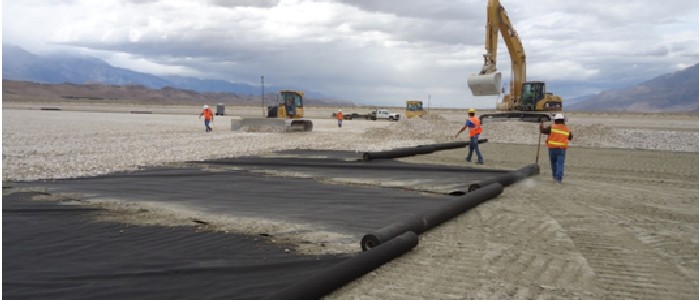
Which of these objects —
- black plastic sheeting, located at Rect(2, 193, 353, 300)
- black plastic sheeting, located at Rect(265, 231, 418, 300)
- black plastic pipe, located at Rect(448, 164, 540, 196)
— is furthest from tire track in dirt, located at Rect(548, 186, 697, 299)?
black plastic sheeting, located at Rect(2, 193, 353, 300)

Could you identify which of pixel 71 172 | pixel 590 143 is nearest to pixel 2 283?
pixel 71 172

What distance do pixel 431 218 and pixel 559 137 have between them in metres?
5.48

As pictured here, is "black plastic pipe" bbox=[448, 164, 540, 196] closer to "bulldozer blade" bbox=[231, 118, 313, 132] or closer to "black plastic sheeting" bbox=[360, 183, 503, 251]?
"black plastic sheeting" bbox=[360, 183, 503, 251]

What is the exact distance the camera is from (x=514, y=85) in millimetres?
28703

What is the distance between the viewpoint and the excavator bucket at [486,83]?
2422 centimetres

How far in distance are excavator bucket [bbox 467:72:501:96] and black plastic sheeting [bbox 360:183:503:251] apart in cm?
1579

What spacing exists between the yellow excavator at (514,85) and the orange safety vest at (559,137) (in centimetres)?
1386

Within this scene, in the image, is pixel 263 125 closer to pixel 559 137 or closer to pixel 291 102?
pixel 291 102

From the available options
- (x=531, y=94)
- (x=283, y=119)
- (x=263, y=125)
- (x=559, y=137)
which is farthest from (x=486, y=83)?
(x=559, y=137)

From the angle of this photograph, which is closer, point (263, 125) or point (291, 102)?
point (263, 125)

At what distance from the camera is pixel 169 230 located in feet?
21.0

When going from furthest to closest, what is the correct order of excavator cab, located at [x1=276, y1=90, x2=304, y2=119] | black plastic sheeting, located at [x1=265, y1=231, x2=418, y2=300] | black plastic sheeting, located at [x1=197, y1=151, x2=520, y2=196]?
1. excavator cab, located at [x1=276, y1=90, x2=304, y2=119]
2. black plastic sheeting, located at [x1=197, y1=151, x2=520, y2=196]
3. black plastic sheeting, located at [x1=265, y1=231, x2=418, y2=300]

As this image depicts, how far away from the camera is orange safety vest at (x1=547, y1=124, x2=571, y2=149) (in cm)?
1093

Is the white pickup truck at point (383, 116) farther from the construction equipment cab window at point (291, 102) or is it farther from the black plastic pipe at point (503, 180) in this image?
the black plastic pipe at point (503, 180)
